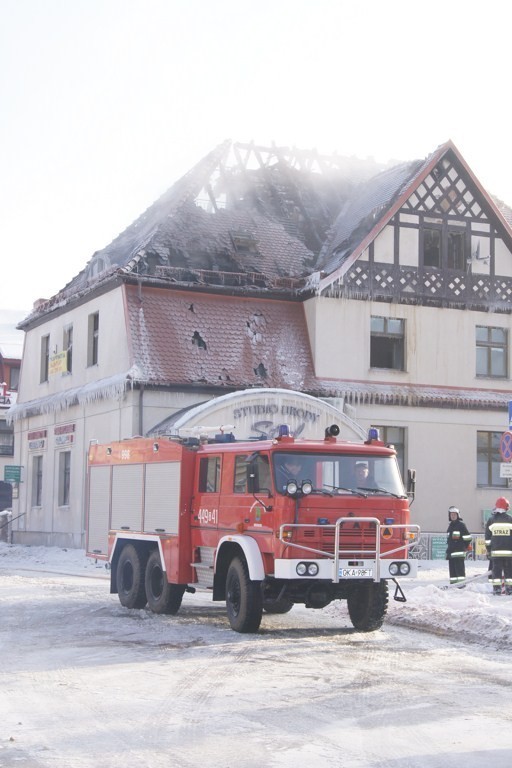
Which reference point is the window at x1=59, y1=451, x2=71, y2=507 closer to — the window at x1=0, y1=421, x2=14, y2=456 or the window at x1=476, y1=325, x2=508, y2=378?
the window at x1=476, y1=325, x2=508, y2=378

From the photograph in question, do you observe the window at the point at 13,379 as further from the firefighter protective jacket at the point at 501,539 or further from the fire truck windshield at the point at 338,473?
the fire truck windshield at the point at 338,473

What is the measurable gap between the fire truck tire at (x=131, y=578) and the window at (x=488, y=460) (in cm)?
1827

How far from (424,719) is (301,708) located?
1054 millimetres

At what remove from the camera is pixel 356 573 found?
1480cm

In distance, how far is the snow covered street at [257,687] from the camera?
8.22m

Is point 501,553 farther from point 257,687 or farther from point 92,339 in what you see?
point 92,339

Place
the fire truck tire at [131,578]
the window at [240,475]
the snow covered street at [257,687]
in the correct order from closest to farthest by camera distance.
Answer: the snow covered street at [257,687]
the window at [240,475]
the fire truck tire at [131,578]

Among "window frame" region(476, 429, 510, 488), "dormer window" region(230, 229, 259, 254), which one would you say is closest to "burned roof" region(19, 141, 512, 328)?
"dormer window" region(230, 229, 259, 254)

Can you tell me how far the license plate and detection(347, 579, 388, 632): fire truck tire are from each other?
0.56m

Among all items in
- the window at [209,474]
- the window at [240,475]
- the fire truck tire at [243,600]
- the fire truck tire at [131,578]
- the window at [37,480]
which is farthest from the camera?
the window at [37,480]

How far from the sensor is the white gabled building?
3222cm

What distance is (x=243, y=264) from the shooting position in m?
34.5

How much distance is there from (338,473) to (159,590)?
3.80 m

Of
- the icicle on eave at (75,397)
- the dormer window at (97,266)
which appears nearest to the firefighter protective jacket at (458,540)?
the icicle on eave at (75,397)
